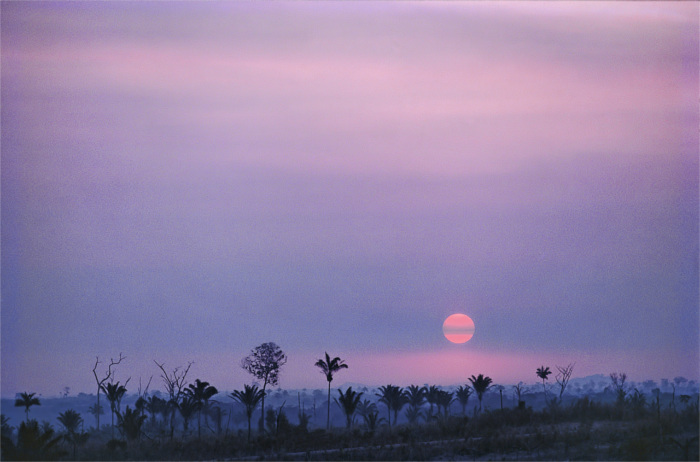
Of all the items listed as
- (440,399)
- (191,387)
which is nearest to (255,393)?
(191,387)

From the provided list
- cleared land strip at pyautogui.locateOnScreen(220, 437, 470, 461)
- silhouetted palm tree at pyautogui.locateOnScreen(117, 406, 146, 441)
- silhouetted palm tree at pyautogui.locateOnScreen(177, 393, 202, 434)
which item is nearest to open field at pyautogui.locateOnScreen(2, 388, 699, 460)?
cleared land strip at pyautogui.locateOnScreen(220, 437, 470, 461)

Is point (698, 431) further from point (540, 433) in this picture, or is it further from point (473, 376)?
point (473, 376)

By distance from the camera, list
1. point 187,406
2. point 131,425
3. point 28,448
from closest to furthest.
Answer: point 28,448 → point 131,425 → point 187,406

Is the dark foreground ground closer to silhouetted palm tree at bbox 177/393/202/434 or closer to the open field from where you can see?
the open field

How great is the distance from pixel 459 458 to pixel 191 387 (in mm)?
25375

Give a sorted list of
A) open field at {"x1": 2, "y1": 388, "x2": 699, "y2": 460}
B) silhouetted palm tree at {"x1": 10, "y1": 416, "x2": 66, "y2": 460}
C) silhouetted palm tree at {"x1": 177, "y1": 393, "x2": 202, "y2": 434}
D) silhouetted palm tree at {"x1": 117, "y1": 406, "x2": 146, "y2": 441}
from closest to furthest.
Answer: silhouetted palm tree at {"x1": 10, "y1": 416, "x2": 66, "y2": 460}, open field at {"x1": 2, "y1": 388, "x2": 699, "y2": 460}, silhouetted palm tree at {"x1": 117, "y1": 406, "x2": 146, "y2": 441}, silhouetted palm tree at {"x1": 177, "y1": 393, "x2": 202, "y2": 434}

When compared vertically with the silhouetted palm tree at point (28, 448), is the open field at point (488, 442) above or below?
below

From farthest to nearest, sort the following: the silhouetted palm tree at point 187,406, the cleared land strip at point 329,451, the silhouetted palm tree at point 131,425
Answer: the silhouetted palm tree at point 187,406
the silhouetted palm tree at point 131,425
the cleared land strip at point 329,451

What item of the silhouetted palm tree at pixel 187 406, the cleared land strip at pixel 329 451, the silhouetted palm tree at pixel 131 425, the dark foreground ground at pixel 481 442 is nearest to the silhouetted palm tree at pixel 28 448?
the dark foreground ground at pixel 481 442

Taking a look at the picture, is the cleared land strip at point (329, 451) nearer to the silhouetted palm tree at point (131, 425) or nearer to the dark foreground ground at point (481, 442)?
the dark foreground ground at point (481, 442)

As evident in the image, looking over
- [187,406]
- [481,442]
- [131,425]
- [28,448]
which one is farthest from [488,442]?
[187,406]

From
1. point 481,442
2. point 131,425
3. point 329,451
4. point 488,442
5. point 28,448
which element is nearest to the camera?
point 28,448

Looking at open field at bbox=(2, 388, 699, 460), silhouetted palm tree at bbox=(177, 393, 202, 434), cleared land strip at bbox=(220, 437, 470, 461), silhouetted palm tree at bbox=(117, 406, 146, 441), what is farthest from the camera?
silhouetted palm tree at bbox=(177, 393, 202, 434)

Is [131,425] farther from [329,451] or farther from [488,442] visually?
[488,442]
